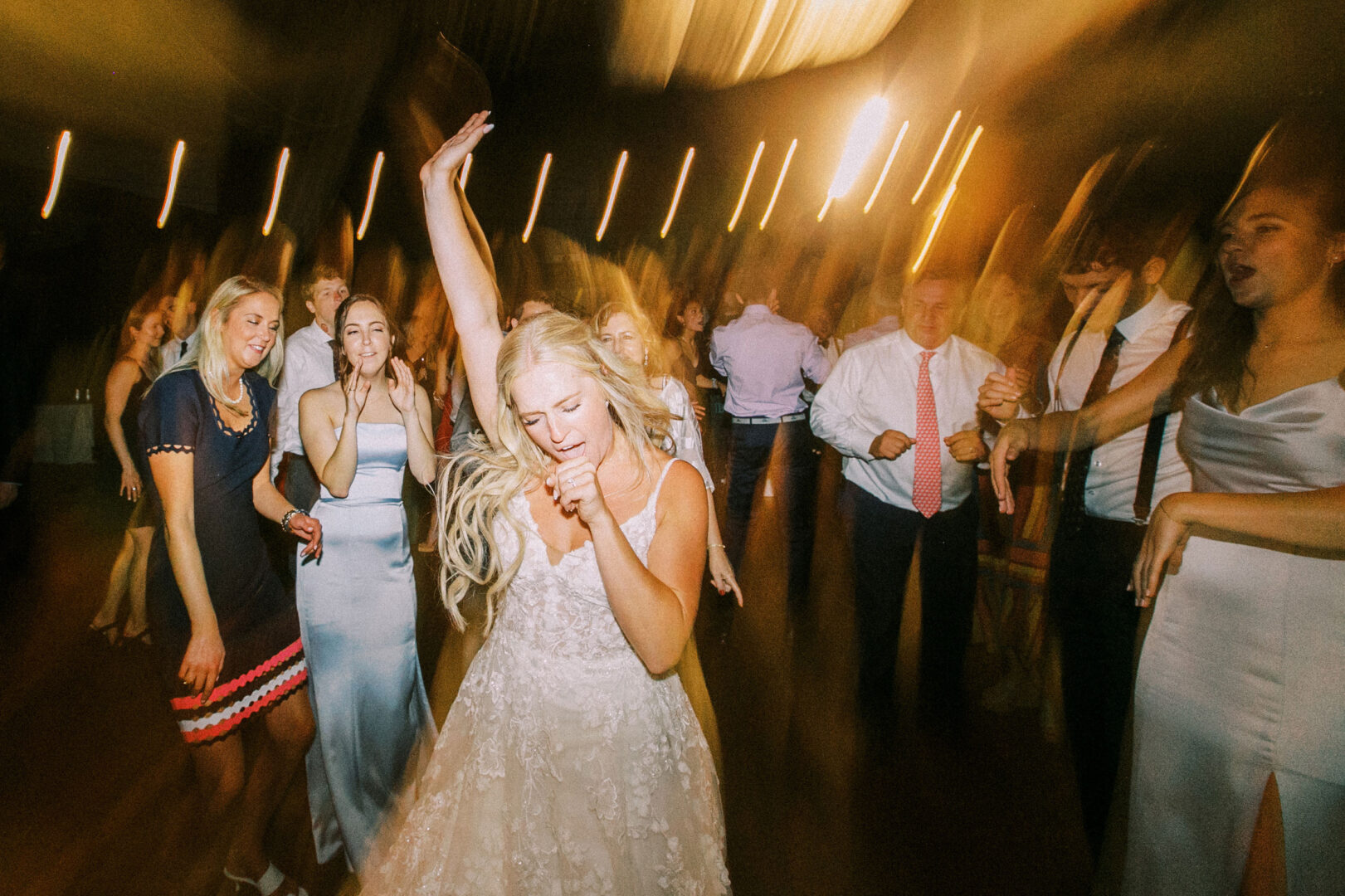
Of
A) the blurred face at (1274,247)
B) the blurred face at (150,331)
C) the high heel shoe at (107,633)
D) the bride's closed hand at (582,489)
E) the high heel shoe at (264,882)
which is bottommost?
the high heel shoe at (107,633)

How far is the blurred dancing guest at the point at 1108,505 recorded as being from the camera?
1.88 m

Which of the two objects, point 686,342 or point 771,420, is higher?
point 686,342

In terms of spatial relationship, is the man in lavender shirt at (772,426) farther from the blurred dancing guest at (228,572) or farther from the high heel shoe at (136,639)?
the high heel shoe at (136,639)

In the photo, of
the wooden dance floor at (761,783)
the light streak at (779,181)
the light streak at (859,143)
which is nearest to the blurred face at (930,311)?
the wooden dance floor at (761,783)

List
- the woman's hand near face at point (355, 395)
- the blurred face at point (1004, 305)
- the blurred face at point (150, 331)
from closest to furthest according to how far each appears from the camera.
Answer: the woman's hand near face at point (355, 395) → the blurred face at point (150, 331) → the blurred face at point (1004, 305)

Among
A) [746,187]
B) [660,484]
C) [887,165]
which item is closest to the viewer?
[660,484]

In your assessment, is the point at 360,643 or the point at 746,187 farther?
the point at 746,187

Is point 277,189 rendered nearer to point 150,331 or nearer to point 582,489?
A: point 150,331

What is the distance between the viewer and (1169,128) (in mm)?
3580

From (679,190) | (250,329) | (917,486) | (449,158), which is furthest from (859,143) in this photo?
(250,329)

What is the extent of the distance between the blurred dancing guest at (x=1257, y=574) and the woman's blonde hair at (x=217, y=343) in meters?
2.47

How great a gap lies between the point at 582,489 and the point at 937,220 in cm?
564

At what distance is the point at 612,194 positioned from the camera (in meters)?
7.02

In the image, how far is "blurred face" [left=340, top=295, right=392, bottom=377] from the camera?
1.85 metres
